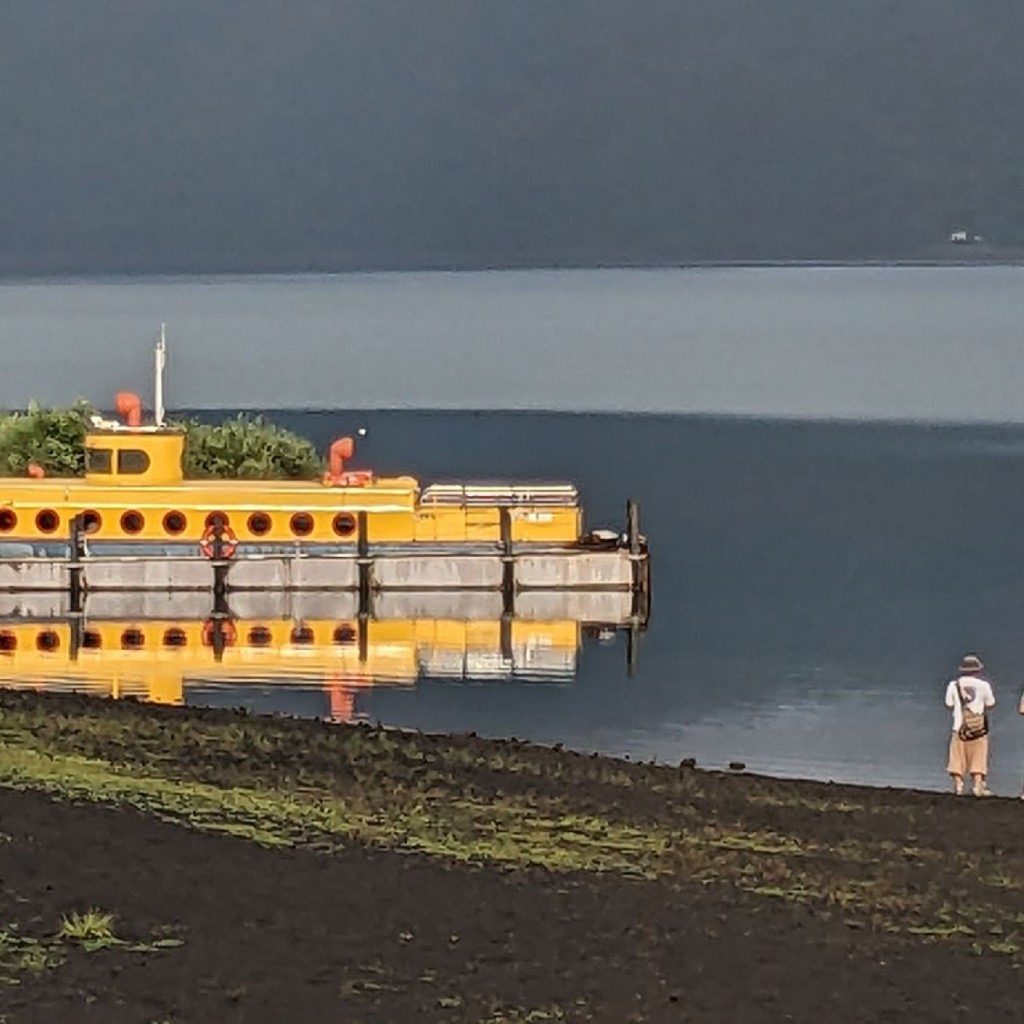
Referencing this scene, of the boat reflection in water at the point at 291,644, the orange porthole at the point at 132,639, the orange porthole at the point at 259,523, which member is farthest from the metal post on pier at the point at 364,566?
the orange porthole at the point at 132,639

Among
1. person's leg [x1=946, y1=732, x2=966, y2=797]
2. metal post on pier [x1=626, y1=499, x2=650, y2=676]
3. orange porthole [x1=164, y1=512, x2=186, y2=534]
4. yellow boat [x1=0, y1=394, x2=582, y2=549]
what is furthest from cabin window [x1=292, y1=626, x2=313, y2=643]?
person's leg [x1=946, y1=732, x2=966, y2=797]

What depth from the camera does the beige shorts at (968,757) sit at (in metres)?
26.8

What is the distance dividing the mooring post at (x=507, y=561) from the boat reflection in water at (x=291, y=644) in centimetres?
24

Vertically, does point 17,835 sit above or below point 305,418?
below

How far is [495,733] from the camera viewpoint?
38469 millimetres

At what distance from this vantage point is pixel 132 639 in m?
50.0

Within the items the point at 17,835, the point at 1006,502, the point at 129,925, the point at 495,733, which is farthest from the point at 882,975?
the point at 1006,502

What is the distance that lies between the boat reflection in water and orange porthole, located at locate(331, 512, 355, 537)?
4.26 ft

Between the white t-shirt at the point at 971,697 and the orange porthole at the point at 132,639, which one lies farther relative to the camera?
the orange porthole at the point at 132,639

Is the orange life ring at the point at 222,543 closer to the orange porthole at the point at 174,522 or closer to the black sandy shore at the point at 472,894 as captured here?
the orange porthole at the point at 174,522

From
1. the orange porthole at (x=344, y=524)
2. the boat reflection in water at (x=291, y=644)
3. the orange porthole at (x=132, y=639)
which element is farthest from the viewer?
the orange porthole at (x=344, y=524)

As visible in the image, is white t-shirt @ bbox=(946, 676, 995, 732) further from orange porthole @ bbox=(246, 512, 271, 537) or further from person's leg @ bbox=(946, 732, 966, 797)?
orange porthole @ bbox=(246, 512, 271, 537)

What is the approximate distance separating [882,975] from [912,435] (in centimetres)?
10129

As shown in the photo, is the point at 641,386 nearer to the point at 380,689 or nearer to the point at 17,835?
the point at 380,689
